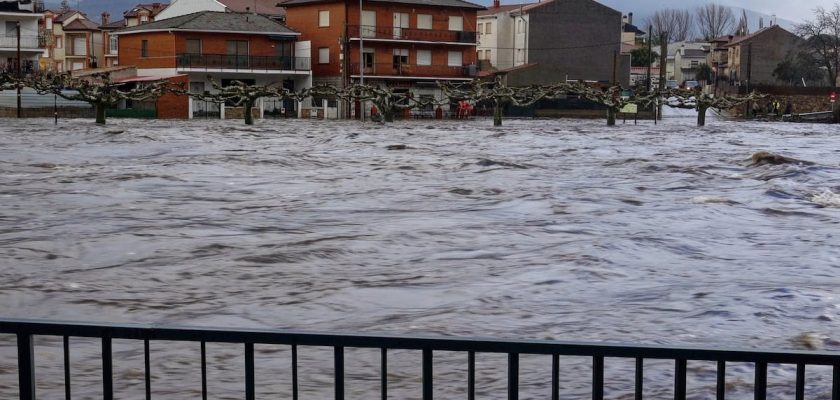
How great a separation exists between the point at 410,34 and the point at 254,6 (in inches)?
710

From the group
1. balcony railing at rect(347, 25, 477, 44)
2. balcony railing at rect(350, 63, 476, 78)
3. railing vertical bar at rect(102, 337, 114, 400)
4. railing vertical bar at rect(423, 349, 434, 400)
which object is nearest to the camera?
railing vertical bar at rect(423, 349, 434, 400)

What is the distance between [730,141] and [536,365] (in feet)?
111

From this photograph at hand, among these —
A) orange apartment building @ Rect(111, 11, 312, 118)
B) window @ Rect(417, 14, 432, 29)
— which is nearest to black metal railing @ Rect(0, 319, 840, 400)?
orange apartment building @ Rect(111, 11, 312, 118)

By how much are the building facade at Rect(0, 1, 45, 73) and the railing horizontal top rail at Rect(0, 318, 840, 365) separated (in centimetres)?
7873

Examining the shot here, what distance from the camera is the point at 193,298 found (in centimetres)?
1025

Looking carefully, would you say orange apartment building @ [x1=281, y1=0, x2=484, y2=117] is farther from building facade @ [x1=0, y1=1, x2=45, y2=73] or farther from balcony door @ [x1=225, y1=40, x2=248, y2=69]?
building facade @ [x1=0, y1=1, x2=45, y2=73]

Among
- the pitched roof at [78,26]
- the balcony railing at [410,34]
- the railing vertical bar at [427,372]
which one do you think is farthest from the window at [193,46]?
the railing vertical bar at [427,372]

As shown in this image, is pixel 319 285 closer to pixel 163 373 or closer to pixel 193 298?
pixel 193 298

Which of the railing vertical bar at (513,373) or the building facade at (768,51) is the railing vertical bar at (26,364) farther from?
the building facade at (768,51)

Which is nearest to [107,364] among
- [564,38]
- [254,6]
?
[254,6]

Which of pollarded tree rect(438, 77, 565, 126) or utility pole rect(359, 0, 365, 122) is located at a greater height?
utility pole rect(359, 0, 365, 122)

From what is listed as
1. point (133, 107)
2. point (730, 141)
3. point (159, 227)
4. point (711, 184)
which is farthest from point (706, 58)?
point (159, 227)

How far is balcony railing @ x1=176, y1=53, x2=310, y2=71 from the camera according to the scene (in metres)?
70.1

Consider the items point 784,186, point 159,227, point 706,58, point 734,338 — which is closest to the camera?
point 734,338
